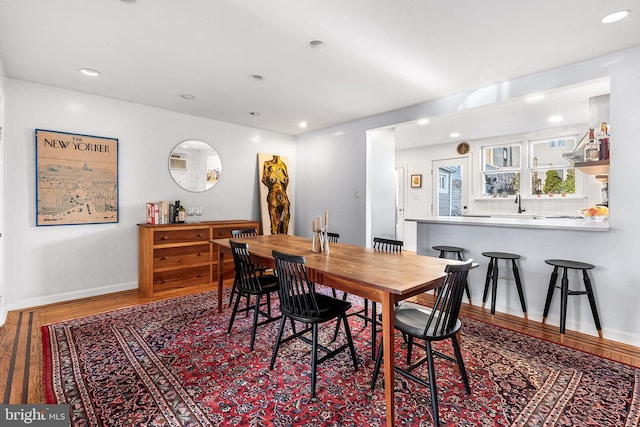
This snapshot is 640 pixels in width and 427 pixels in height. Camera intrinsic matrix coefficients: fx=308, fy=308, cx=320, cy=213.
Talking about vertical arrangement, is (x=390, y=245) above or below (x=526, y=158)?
below

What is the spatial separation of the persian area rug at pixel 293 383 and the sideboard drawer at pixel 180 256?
118cm

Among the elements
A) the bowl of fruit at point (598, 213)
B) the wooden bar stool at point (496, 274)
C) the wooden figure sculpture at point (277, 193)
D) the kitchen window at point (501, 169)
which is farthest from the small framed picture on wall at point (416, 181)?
the wooden bar stool at point (496, 274)

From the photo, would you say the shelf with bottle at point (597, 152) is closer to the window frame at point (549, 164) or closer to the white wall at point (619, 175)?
the white wall at point (619, 175)

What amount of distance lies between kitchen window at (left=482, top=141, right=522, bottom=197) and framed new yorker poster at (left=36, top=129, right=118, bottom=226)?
22.5 ft

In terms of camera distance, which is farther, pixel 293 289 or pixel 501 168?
pixel 501 168

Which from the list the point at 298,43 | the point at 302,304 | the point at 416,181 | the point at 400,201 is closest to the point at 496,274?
the point at 302,304

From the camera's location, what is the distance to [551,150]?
232 inches

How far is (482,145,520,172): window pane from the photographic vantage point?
6.33 meters

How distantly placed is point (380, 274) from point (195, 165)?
3921 mm

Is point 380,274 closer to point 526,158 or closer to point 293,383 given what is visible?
point 293,383

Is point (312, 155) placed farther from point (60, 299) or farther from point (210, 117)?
point (60, 299)

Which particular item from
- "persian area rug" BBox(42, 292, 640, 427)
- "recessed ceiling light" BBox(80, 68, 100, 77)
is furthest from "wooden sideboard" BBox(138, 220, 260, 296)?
"recessed ceiling light" BBox(80, 68, 100, 77)

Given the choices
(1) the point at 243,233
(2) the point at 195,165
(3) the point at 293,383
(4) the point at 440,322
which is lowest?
(3) the point at 293,383

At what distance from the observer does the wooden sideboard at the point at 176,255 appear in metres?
3.95
